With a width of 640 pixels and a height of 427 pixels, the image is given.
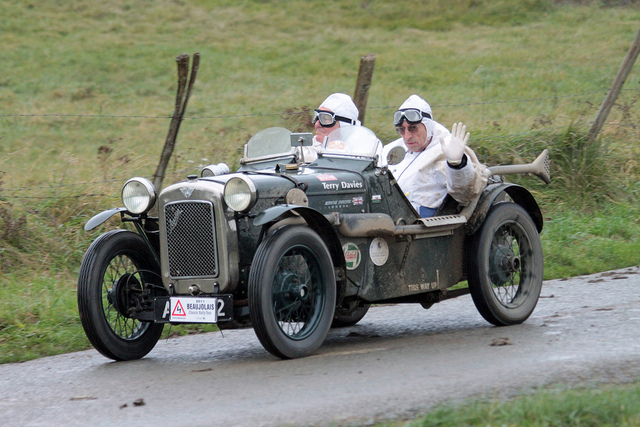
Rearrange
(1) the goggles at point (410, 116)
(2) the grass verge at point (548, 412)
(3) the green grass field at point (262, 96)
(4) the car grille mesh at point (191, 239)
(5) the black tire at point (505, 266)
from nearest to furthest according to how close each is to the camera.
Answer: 1. (2) the grass verge at point (548, 412)
2. (4) the car grille mesh at point (191, 239)
3. (5) the black tire at point (505, 266)
4. (1) the goggles at point (410, 116)
5. (3) the green grass field at point (262, 96)

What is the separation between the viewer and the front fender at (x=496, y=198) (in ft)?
22.0

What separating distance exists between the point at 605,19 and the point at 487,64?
10.2 m

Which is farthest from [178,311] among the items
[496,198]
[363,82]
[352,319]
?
[363,82]

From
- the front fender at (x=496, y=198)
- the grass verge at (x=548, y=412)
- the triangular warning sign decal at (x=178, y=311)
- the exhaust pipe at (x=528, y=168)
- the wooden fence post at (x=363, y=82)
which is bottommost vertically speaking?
the grass verge at (x=548, y=412)

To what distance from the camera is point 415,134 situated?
689 centimetres

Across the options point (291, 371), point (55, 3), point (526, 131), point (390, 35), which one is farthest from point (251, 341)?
point (55, 3)

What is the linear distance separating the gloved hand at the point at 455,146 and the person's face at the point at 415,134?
1.81 feet

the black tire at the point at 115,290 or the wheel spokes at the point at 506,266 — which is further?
the wheel spokes at the point at 506,266

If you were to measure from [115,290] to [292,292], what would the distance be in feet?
4.08

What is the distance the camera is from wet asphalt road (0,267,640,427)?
14.3 ft

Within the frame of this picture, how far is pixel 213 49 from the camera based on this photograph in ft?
112

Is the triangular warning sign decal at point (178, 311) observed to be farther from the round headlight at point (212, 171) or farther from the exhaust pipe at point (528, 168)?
the exhaust pipe at point (528, 168)

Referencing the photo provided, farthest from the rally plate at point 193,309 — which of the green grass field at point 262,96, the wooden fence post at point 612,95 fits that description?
the wooden fence post at point 612,95

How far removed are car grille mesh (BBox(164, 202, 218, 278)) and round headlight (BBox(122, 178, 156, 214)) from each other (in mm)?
227
